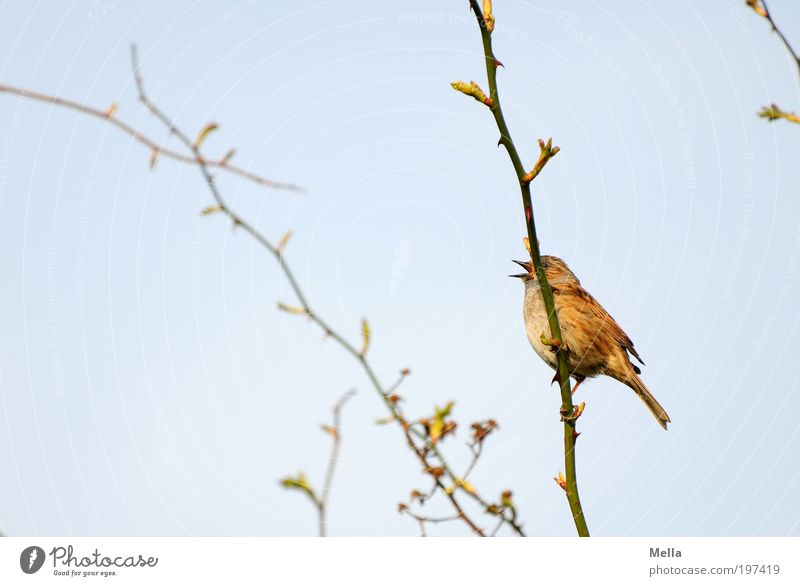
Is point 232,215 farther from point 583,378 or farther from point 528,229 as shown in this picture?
point 583,378

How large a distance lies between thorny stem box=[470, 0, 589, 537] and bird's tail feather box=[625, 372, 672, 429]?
2.90m

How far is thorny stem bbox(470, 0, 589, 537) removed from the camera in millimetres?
3023

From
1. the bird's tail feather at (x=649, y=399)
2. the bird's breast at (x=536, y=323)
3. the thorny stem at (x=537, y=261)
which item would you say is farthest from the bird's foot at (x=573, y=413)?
the bird's tail feather at (x=649, y=399)

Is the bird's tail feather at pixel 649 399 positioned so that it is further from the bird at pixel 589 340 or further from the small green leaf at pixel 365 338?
the small green leaf at pixel 365 338

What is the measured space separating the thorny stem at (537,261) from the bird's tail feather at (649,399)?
2.90 metres

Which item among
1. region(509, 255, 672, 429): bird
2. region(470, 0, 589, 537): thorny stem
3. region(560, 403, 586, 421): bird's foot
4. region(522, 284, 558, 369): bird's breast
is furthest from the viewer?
region(509, 255, 672, 429): bird

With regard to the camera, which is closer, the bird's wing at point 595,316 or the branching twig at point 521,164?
the branching twig at point 521,164

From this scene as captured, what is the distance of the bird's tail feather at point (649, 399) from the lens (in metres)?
6.34

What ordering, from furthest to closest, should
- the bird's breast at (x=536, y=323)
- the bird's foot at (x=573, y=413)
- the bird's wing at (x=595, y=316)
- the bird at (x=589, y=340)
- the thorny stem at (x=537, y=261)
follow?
the bird's wing at (x=595, y=316) → the bird at (x=589, y=340) → the bird's breast at (x=536, y=323) → the bird's foot at (x=573, y=413) → the thorny stem at (x=537, y=261)

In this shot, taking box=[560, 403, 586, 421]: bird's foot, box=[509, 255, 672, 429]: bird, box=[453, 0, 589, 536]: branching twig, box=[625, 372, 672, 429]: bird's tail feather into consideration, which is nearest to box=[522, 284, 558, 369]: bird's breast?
box=[509, 255, 672, 429]: bird

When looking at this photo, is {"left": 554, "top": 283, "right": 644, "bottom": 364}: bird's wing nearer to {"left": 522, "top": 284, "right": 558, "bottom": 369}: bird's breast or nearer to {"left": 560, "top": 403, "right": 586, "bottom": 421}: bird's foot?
{"left": 522, "top": 284, "right": 558, "bottom": 369}: bird's breast

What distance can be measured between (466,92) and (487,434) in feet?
5.33
